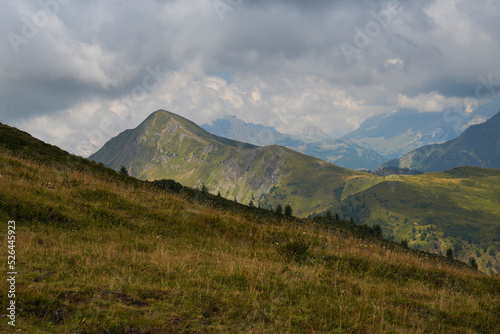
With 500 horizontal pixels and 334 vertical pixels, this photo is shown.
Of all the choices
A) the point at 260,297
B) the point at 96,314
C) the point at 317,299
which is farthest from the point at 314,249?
the point at 96,314

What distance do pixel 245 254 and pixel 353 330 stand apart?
Result: 6249 mm

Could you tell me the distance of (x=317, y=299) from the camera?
29.9 feet

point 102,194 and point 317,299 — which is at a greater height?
point 102,194

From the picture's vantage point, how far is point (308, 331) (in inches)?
284

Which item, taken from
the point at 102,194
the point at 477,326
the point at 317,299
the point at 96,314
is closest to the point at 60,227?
the point at 102,194

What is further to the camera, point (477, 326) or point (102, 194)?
point (102, 194)

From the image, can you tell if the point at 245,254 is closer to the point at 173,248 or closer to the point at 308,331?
the point at 173,248

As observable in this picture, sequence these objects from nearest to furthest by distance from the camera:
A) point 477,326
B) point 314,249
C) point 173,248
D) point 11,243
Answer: point 477,326 < point 11,243 < point 173,248 < point 314,249

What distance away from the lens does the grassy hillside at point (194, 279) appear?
6988 mm

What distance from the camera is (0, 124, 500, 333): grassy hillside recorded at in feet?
22.9

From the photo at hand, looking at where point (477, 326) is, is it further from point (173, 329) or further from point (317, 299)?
point (173, 329)

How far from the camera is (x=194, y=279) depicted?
30.0 ft

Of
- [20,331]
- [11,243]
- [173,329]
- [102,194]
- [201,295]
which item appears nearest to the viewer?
[20,331]

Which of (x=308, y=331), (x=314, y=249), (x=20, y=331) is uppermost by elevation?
(x=314, y=249)
